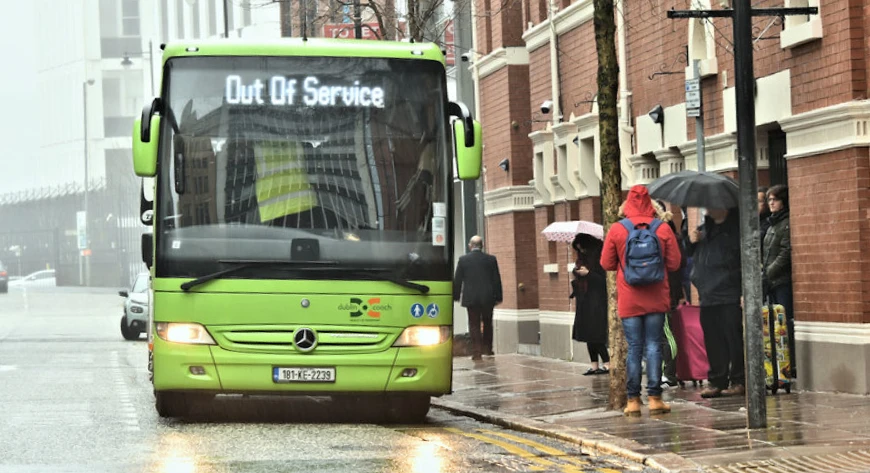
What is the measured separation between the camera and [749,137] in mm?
13172

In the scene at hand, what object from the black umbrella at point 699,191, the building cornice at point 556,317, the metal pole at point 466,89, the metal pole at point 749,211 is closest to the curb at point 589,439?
the metal pole at point 749,211

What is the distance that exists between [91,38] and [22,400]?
91.0 metres

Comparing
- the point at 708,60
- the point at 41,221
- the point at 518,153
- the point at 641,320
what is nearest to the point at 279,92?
the point at 641,320

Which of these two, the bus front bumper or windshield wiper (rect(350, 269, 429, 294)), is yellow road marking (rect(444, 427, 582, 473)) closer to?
the bus front bumper

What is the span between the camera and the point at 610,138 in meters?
16.0

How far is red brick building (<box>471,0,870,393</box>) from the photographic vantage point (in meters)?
17.1

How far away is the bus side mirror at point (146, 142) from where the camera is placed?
15711mm

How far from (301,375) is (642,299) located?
2942 millimetres

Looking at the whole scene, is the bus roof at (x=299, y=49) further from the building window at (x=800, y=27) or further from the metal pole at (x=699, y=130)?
the building window at (x=800, y=27)

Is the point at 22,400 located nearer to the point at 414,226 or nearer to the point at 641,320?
the point at 414,226

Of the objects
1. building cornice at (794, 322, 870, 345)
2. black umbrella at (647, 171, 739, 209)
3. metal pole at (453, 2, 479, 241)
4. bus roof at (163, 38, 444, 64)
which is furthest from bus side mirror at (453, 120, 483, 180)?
metal pole at (453, 2, 479, 241)

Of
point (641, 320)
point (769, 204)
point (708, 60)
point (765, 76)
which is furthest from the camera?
point (708, 60)

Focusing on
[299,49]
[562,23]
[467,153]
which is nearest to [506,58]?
[562,23]

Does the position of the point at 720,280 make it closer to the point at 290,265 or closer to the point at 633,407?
the point at 633,407
